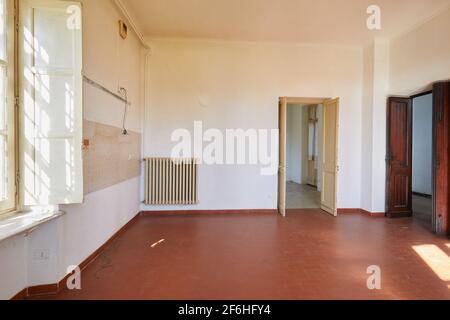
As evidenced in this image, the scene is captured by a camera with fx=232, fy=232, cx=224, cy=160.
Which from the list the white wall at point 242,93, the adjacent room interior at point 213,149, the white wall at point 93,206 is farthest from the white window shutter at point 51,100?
the white wall at point 242,93

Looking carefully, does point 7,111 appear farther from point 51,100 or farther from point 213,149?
point 213,149

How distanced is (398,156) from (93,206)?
5.35m

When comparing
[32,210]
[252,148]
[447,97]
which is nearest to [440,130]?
[447,97]

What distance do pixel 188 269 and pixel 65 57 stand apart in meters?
2.43

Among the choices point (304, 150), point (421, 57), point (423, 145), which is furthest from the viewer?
point (304, 150)

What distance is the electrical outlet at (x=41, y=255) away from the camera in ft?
6.93

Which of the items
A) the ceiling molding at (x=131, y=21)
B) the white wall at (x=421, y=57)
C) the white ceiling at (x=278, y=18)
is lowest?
the white wall at (x=421, y=57)

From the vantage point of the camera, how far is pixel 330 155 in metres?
4.88

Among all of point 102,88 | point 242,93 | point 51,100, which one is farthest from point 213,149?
point 51,100

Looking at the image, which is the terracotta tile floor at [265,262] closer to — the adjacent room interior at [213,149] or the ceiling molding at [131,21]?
the adjacent room interior at [213,149]

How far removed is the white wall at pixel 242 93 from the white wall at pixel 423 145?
3.39 metres
